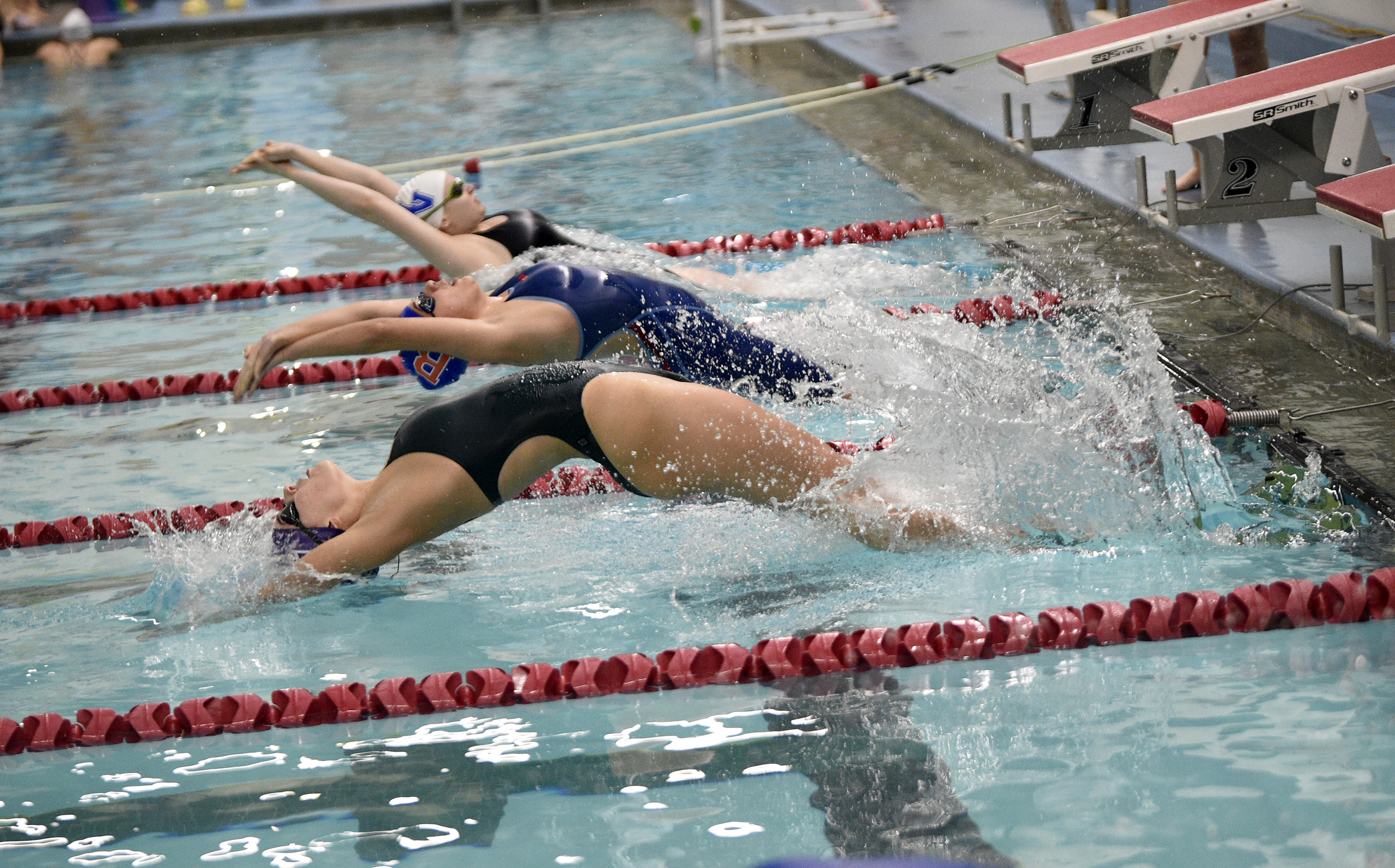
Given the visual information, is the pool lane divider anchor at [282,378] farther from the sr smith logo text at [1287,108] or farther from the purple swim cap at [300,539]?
the purple swim cap at [300,539]

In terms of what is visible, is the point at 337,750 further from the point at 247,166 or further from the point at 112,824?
the point at 247,166

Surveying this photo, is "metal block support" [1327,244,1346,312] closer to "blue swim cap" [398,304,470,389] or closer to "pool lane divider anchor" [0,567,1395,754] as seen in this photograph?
"pool lane divider anchor" [0,567,1395,754]

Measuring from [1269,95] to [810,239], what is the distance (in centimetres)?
212

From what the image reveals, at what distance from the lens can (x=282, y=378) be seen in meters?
4.71

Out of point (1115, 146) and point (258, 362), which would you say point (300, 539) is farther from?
point (1115, 146)

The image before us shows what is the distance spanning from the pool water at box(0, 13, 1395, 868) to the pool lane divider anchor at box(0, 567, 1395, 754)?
0.03m

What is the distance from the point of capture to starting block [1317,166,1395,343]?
314cm

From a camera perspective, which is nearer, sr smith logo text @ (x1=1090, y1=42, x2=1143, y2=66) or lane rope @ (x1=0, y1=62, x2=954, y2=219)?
sr smith logo text @ (x1=1090, y1=42, x2=1143, y2=66)

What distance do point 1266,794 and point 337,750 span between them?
1570mm

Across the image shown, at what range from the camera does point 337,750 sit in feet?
7.95

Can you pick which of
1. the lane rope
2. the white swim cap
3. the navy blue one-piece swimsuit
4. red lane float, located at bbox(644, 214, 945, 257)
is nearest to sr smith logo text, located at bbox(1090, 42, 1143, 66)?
red lane float, located at bbox(644, 214, 945, 257)

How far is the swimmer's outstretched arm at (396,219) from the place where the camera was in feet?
13.7

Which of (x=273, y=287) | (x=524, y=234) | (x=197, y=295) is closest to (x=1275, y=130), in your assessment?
(x=524, y=234)

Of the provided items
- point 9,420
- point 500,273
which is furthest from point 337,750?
point 9,420
